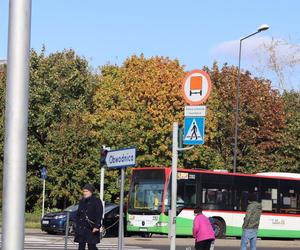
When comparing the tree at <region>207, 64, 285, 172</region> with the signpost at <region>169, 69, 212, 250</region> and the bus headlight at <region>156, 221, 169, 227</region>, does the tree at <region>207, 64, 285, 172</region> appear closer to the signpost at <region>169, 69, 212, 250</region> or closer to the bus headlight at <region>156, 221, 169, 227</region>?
the bus headlight at <region>156, 221, 169, 227</region>

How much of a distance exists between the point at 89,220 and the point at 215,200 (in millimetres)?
18655

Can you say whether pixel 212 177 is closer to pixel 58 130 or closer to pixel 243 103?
pixel 58 130

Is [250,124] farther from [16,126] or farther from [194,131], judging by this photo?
[16,126]

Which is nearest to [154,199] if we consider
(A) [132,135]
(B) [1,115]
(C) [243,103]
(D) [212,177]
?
(D) [212,177]

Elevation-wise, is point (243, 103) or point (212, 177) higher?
point (243, 103)

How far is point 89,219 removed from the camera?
41.0 ft

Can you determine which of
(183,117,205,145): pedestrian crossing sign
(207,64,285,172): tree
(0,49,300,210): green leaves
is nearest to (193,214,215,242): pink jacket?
(183,117,205,145): pedestrian crossing sign

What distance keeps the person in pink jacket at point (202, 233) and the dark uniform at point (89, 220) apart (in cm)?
305

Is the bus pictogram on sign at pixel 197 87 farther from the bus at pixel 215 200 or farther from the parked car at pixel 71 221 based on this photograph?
the parked car at pixel 71 221

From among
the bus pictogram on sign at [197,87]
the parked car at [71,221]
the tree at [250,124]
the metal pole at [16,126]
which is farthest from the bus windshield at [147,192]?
the metal pole at [16,126]

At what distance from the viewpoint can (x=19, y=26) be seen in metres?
5.32

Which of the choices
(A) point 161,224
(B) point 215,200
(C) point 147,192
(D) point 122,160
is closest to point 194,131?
(D) point 122,160

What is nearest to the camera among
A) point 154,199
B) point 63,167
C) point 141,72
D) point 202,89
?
point 202,89

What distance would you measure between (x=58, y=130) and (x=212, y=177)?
61.8ft
